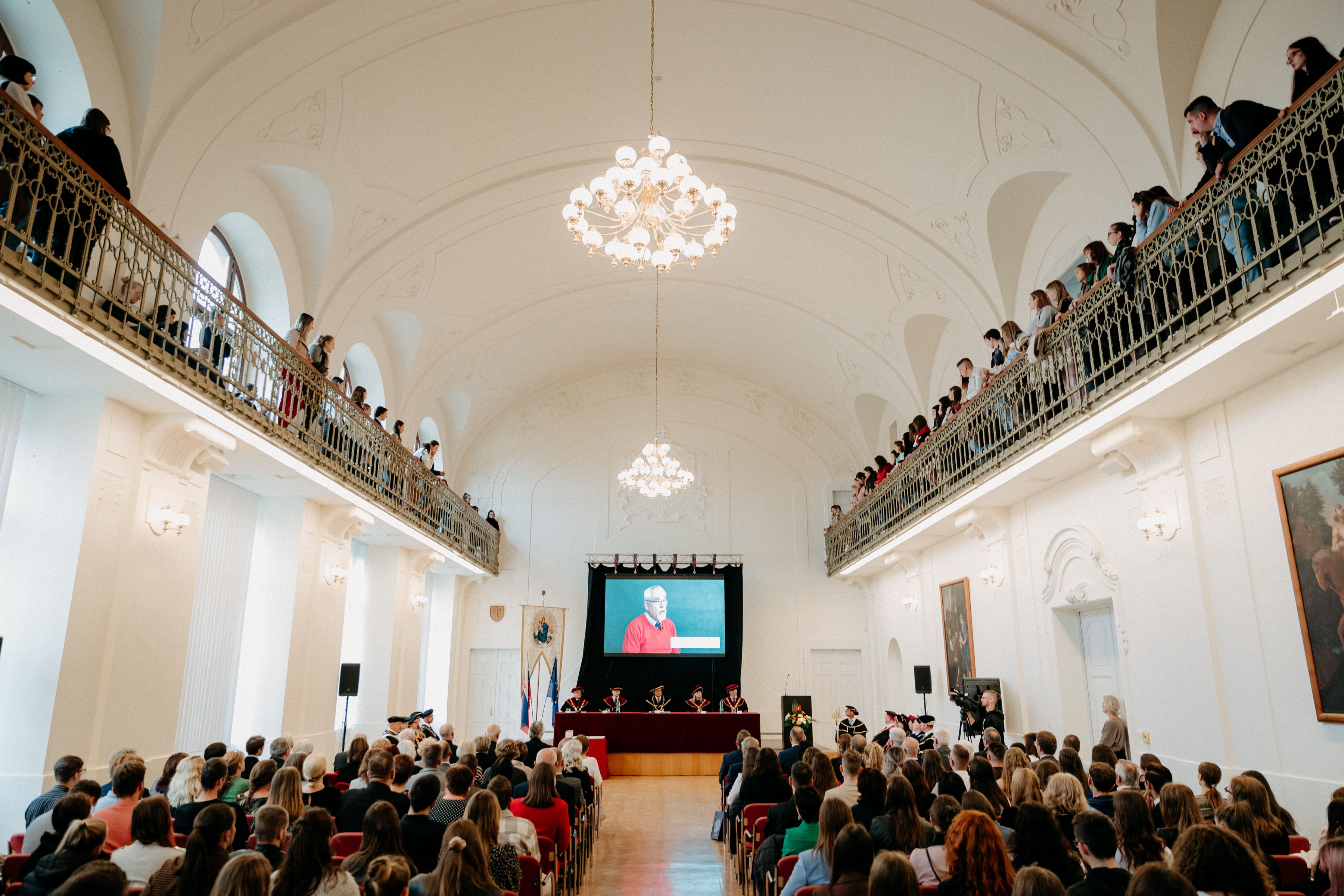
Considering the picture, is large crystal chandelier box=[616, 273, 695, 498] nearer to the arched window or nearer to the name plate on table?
the name plate on table

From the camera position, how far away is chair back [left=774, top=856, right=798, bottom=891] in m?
5.31

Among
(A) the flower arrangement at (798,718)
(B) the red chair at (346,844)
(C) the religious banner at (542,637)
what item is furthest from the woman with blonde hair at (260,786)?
(C) the religious banner at (542,637)

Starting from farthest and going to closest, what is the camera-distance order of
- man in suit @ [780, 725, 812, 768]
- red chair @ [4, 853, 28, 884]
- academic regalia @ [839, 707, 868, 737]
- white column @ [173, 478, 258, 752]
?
academic regalia @ [839, 707, 868, 737] → white column @ [173, 478, 258, 752] → man in suit @ [780, 725, 812, 768] → red chair @ [4, 853, 28, 884]

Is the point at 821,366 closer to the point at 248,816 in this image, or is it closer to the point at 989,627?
the point at 989,627

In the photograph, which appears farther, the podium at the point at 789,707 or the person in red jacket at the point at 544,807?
the podium at the point at 789,707

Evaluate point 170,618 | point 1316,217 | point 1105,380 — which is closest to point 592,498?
point 170,618

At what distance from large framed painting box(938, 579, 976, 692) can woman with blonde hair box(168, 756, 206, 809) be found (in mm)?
11183

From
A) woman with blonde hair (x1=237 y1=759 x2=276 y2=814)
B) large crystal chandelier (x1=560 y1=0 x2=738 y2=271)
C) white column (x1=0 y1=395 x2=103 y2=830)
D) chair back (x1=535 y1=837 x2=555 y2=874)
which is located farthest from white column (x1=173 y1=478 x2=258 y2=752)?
large crystal chandelier (x1=560 y1=0 x2=738 y2=271)

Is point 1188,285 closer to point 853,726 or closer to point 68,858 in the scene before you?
point 68,858

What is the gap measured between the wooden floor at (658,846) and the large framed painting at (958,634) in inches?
181

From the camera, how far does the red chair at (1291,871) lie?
418cm

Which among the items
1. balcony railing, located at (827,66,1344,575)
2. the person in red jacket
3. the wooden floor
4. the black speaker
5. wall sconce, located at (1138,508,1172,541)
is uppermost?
balcony railing, located at (827,66,1344,575)

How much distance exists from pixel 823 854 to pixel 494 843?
73.4 inches

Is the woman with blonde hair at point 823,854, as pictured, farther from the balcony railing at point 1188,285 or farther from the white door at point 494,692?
the white door at point 494,692
